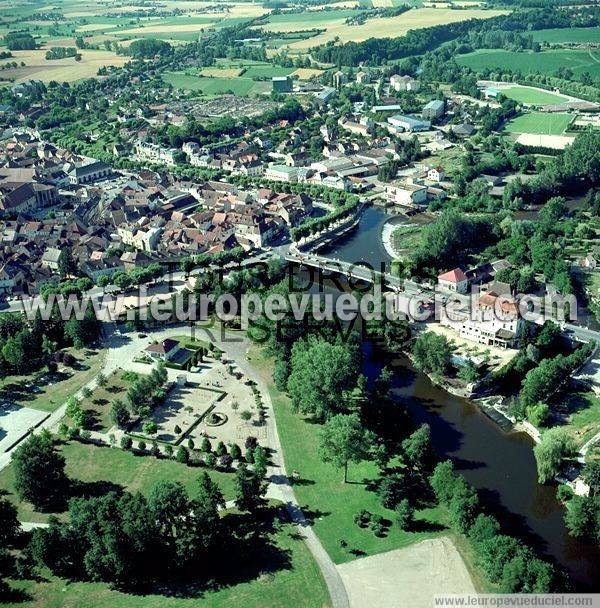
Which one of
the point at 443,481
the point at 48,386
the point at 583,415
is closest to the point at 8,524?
the point at 48,386

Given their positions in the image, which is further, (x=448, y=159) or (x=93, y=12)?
(x=93, y=12)

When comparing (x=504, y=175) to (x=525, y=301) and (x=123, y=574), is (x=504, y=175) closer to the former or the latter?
(x=525, y=301)

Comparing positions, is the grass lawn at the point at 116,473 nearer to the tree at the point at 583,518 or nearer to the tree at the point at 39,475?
the tree at the point at 39,475

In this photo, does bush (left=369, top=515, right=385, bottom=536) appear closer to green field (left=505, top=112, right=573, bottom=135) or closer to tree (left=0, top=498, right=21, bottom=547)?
tree (left=0, top=498, right=21, bottom=547)

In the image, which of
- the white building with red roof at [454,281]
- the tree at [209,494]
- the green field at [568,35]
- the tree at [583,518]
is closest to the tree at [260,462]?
the tree at [209,494]

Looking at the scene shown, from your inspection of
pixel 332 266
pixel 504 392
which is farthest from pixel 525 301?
pixel 332 266

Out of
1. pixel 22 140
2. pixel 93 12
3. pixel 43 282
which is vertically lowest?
pixel 43 282
